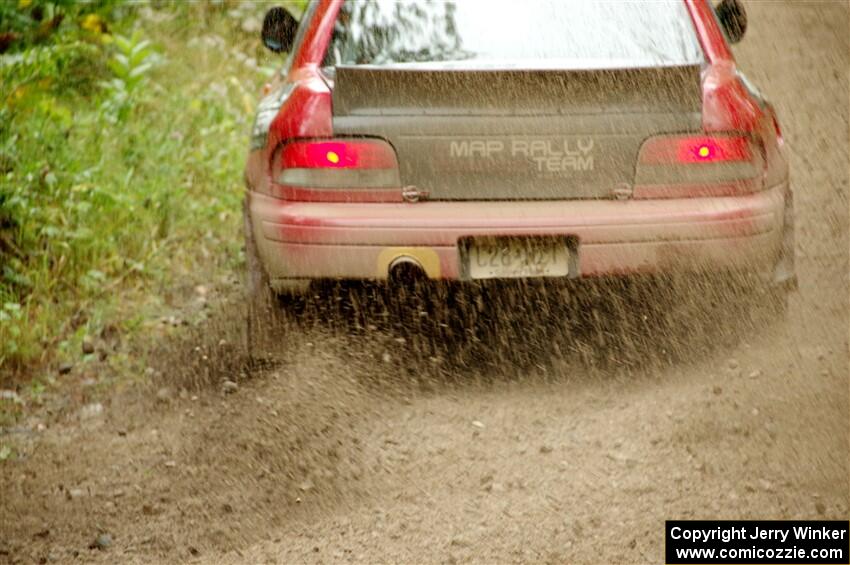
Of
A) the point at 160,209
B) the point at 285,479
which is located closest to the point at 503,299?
the point at 285,479

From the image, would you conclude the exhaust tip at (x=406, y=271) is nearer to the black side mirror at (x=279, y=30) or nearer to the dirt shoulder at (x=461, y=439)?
the dirt shoulder at (x=461, y=439)

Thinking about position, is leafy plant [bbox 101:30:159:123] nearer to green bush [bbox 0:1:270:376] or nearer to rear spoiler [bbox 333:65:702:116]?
green bush [bbox 0:1:270:376]

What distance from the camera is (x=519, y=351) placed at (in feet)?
18.3

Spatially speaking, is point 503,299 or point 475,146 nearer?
point 475,146

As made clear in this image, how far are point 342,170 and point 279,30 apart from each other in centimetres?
175

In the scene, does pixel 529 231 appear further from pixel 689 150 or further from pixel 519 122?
pixel 689 150

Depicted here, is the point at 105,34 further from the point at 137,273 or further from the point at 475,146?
the point at 475,146

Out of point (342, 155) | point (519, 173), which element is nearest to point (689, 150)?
point (519, 173)

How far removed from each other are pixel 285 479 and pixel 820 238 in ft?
13.4

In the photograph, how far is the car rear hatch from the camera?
474 centimetres

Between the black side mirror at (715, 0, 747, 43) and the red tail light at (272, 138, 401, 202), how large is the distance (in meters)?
2.33

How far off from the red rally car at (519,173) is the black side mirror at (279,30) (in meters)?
1.43

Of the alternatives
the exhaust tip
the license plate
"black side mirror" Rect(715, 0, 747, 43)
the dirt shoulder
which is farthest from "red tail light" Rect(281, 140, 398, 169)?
"black side mirror" Rect(715, 0, 747, 43)

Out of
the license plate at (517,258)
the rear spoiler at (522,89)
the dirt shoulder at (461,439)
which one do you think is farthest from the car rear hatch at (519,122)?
the dirt shoulder at (461,439)
